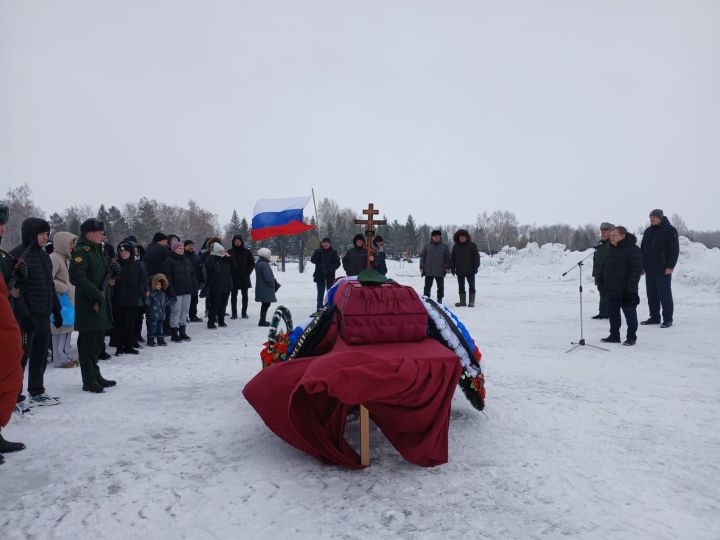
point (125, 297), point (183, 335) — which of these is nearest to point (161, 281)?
point (125, 297)

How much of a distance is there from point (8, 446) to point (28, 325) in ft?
4.61

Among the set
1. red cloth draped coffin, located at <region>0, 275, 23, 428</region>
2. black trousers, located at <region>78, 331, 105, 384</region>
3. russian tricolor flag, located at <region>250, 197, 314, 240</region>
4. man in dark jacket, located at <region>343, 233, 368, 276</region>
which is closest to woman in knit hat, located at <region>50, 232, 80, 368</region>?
black trousers, located at <region>78, 331, 105, 384</region>

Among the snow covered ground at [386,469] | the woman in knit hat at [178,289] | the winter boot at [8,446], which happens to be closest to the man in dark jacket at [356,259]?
the woman in knit hat at [178,289]

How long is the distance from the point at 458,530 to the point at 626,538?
848 mm

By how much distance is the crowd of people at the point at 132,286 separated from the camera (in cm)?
459

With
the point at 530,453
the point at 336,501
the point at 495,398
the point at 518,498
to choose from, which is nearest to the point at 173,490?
the point at 336,501

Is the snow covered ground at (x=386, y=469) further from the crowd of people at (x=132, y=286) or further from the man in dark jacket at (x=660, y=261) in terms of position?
the man in dark jacket at (x=660, y=261)

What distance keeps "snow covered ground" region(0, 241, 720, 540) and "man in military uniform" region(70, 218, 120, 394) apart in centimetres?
31

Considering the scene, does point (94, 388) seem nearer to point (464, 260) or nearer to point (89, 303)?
point (89, 303)

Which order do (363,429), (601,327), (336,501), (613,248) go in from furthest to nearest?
(601,327)
(613,248)
(363,429)
(336,501)

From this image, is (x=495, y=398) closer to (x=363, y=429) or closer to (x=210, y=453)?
(x=363, y=429)

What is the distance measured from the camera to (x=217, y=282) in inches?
395

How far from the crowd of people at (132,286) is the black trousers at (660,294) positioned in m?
0.02

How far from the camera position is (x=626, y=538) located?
2504 millimetres
